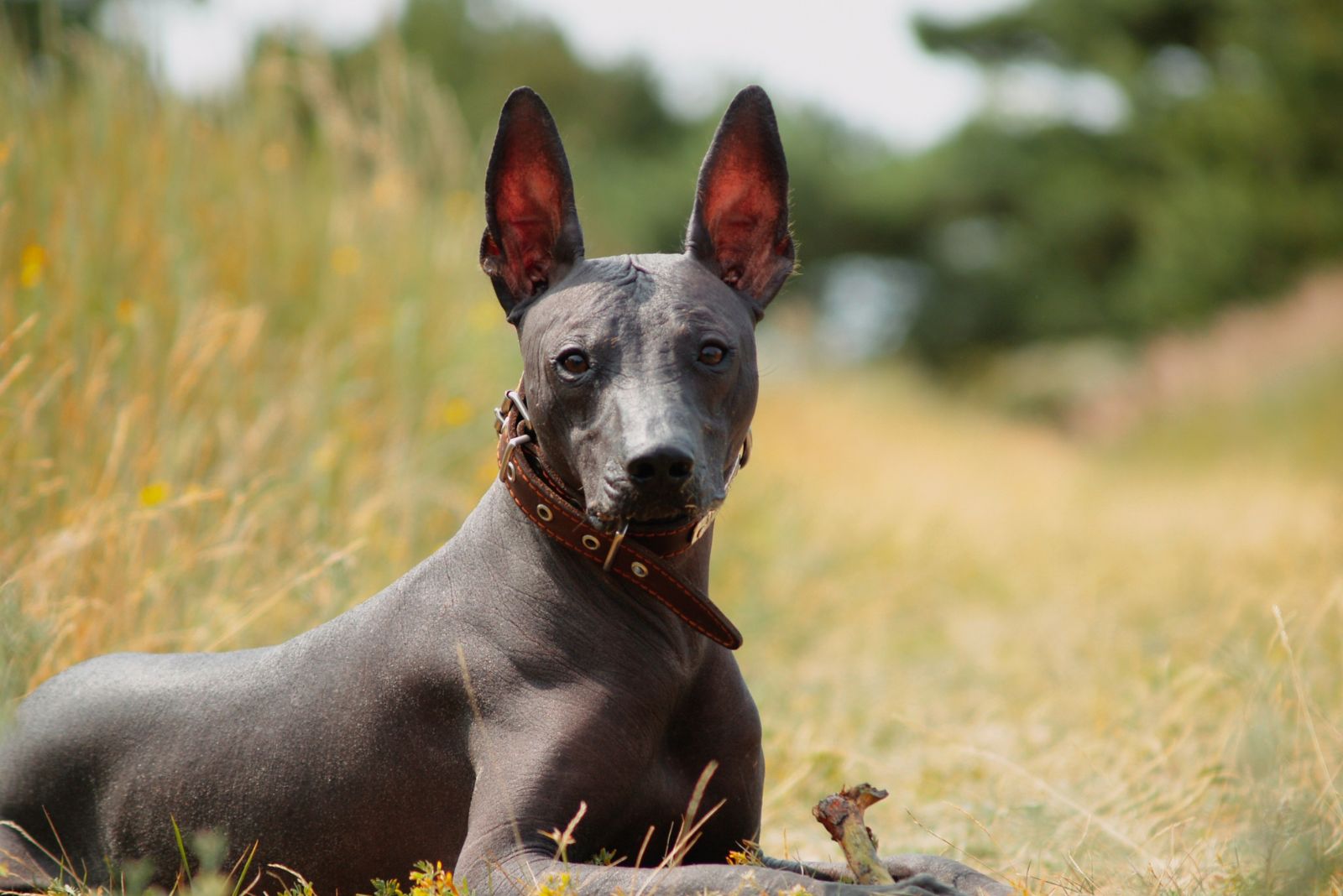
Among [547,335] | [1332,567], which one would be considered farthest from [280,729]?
[1332,567]

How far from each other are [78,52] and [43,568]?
2848 mm

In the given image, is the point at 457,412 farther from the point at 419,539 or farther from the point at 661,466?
the point at 661,466

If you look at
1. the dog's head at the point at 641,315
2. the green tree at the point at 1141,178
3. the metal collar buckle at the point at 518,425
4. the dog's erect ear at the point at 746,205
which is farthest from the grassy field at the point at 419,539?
the green tree at the point at 1141,178

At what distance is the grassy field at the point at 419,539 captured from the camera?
343 cm

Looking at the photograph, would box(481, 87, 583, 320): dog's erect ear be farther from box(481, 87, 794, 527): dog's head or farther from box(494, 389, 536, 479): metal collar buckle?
box(494, 389, 536, 479): metal collar buckle

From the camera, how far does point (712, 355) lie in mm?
2475

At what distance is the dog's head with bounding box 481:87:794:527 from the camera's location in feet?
7.63

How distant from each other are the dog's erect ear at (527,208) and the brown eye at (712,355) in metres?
0.39

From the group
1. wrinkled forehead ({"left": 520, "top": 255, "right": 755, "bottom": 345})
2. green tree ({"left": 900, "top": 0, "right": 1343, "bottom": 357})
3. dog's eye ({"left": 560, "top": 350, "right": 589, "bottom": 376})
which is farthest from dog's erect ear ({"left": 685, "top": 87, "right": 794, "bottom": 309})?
green tree ({"left": 900, "top": 0, "right": 1343, "bottom": 357})

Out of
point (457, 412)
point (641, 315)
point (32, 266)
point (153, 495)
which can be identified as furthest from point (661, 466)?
point (457, 412)

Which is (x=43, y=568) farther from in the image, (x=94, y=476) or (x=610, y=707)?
(x=610, y=707)

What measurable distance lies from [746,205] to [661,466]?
2.58 ft

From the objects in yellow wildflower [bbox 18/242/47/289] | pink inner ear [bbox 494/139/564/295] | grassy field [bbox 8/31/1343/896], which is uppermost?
pink inner ear [bbox 494/139/564/295]

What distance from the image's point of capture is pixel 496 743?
2393 mm
